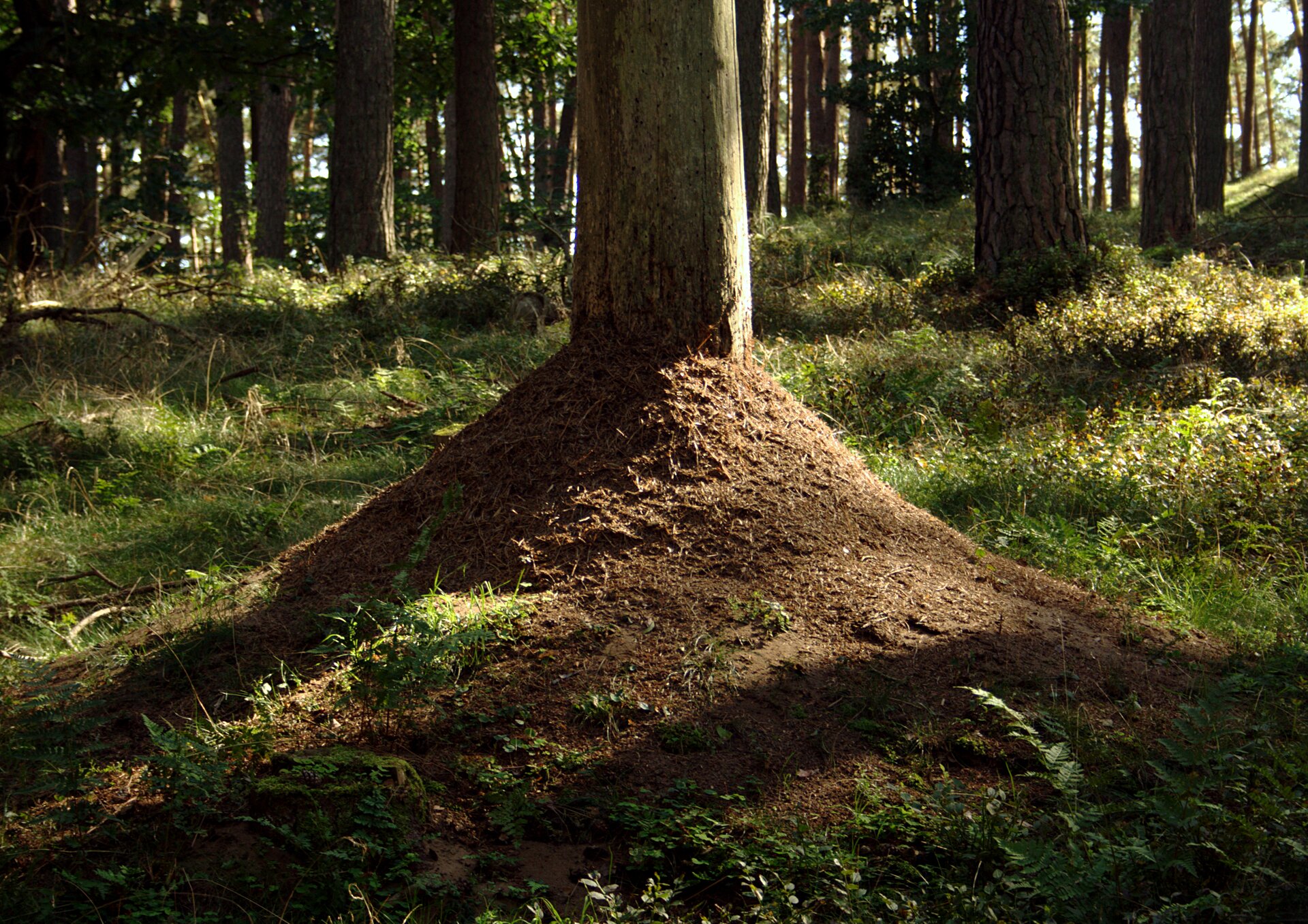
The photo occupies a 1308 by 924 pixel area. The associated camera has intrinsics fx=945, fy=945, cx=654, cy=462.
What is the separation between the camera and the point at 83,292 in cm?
967

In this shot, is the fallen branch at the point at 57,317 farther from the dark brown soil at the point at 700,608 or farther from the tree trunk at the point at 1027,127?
the tree trunk at the point at 1027,127

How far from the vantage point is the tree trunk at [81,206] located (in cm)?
1031

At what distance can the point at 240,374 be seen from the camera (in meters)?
7.76

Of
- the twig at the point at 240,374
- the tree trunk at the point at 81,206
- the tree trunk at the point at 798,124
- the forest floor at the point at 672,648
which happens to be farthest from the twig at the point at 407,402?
the tree trunk at the point at 798,124

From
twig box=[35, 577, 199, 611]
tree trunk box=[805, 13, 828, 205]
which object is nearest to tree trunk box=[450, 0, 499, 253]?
twig box=[35, 577, 199, 611]

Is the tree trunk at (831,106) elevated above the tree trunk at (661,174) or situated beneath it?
elevated above

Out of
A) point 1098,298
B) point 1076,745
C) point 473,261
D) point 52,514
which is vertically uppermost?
point 473,261

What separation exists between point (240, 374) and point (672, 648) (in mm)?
5772

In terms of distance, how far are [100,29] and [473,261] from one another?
16.2 feet

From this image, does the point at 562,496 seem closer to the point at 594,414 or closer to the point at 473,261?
the point at 594,414

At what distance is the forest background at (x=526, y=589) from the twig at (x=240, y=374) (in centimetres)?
12

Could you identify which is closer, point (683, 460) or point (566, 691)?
point (566, 691)

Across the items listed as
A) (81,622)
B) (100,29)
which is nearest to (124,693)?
(81,622)

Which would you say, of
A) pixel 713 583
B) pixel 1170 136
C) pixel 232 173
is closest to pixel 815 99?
pixel 1170 136
